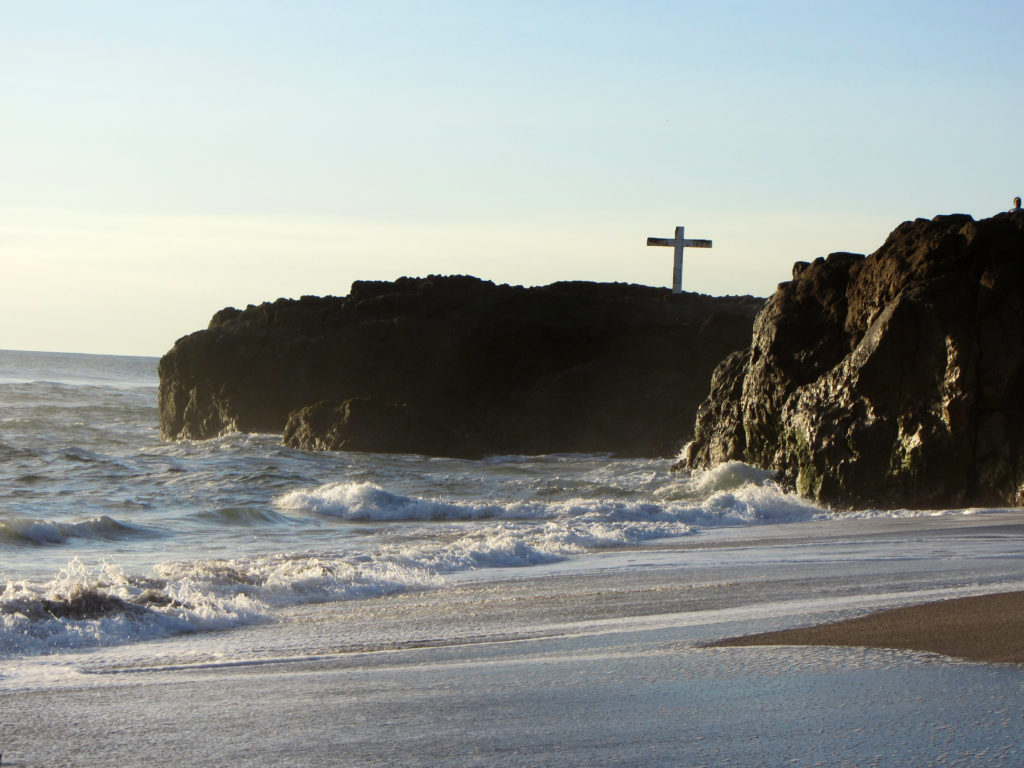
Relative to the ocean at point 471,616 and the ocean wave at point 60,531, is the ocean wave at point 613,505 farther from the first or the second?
the ocean wave at point 60,531

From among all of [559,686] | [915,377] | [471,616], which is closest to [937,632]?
[559,686]

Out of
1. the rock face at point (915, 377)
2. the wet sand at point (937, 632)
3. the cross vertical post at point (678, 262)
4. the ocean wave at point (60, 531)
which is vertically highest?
the cross vertical post at point (678, 262)

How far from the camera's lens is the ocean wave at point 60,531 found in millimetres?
10422

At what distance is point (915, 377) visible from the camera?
12828 millimetres

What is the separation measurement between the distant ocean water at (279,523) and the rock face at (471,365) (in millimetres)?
1698

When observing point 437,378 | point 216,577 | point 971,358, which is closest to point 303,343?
point 437,378

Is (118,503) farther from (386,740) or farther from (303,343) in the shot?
(303,343)

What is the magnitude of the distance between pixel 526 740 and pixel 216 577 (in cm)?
430

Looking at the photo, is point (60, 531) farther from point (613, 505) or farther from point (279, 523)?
point (613, 505)

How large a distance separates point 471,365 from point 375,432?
17.5 feet

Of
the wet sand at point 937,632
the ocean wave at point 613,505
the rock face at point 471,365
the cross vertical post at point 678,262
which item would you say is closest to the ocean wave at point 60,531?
the ocean wave at point 613,505

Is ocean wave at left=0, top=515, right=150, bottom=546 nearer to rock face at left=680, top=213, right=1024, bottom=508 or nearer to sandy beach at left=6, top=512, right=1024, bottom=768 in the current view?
sandy beach at left=6, top=512, right=1024, bottom=768

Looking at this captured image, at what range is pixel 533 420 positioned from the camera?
26312 mm

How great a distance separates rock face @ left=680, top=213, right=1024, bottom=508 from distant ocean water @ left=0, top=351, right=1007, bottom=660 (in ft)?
2.74
